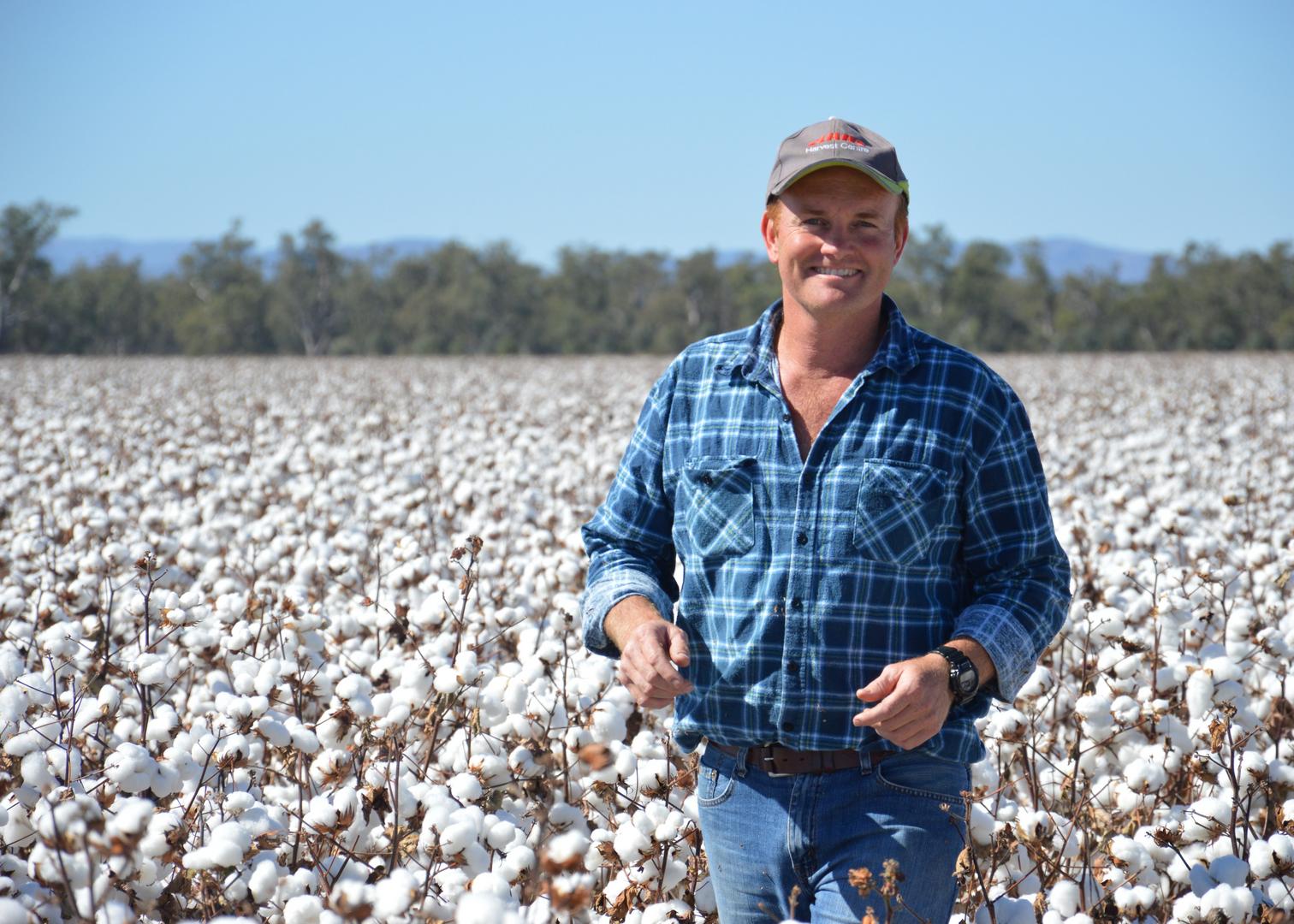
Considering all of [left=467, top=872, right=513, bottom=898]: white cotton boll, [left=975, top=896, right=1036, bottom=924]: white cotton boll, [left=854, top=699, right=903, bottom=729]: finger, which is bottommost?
[left=975, top=896, right=1036, bottom=924]: white cotton boll

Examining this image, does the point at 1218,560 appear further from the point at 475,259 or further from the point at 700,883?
the point at 475,259

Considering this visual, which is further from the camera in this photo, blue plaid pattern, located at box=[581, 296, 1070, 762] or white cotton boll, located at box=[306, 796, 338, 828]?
white cotton boll, located at box=[306, 796, 338, 828]

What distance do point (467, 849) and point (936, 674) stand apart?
90 centimetres

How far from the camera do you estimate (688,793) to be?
2971mm

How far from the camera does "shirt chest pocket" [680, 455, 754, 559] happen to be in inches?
85.2

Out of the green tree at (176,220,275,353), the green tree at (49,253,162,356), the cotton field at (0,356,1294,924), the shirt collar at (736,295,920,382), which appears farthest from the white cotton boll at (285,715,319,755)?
the green tree at (176,220,275,353)

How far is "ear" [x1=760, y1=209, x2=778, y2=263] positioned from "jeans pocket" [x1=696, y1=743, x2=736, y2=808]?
86 cm

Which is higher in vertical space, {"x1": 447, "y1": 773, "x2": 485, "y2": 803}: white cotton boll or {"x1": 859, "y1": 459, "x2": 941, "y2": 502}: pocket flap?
{"x1": 859, "y1": 459, "x2": 941, "y2": 502}: pocket flap

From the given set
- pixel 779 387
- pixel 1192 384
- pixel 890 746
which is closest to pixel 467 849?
pixel 890 746

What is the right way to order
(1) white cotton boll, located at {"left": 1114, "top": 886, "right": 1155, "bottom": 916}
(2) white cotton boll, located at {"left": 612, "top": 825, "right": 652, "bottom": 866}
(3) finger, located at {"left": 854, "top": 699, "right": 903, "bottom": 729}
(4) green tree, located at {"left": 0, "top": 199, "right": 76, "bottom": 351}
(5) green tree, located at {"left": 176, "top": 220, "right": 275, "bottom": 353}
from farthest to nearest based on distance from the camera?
1. (5) green tree, located at {"left": 176, "top": 220, "right": 275, "bottom": 353}
2. (4) green tree, located at {"left": 0, "top": 199, "right": 76, "bottom": 351}
3. (2) white cotton boll, located at {"left": 612, "top": 825, "right": 652, "bottom": 866}
4. (1) white cotton boll, located at {"left": 1114, "top": 886, "right": 1155, "bottom": 916}
5. (3) finger, located at {"left": 854, "top": 699, "right": 903, "bottom": 729}

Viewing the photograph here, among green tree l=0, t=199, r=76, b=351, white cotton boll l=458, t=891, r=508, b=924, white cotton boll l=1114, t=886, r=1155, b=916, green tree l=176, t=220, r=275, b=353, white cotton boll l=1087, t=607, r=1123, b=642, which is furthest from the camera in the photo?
green tree l=176, t=220, r=275, b=353

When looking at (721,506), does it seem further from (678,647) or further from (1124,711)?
(1124,711)

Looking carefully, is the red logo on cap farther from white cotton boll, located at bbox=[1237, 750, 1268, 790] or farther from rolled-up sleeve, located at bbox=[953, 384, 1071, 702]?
white cotton boll, located at bbox=[1237, 750, 1268, 790]

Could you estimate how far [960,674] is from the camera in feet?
6.55
